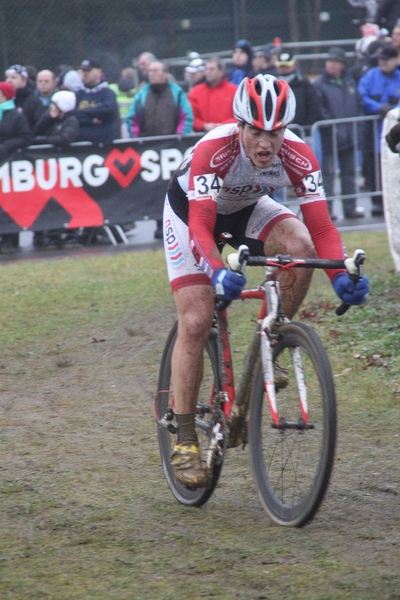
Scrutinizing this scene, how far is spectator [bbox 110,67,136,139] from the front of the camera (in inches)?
729

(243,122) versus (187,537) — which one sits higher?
(243,122)

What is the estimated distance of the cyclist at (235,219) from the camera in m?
4.38

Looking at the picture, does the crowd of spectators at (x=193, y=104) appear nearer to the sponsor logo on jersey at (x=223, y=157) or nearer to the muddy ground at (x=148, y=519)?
the muddy ground at (x=148, y=519)

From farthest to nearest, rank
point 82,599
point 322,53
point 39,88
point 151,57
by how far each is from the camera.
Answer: point 322,53, point 151,57, point 39,88, point 82,599

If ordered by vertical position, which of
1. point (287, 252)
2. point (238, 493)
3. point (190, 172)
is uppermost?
point (190, 172)

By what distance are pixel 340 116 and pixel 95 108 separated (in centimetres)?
385

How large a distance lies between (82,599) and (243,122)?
2.21 metres

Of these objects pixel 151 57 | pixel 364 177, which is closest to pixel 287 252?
pixel 364 177

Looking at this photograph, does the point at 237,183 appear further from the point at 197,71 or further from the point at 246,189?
the point at 197,71

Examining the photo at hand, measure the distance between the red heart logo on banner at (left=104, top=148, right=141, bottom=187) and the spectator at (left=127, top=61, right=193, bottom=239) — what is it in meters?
0.60

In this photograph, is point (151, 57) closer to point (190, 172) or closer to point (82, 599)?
point (190, 172)

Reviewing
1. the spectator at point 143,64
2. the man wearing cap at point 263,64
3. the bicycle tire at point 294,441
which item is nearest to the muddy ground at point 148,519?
the bicycle tire at point 294,441

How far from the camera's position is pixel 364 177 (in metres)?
15.1

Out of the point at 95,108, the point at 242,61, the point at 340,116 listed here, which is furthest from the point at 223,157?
the point at 242,61
